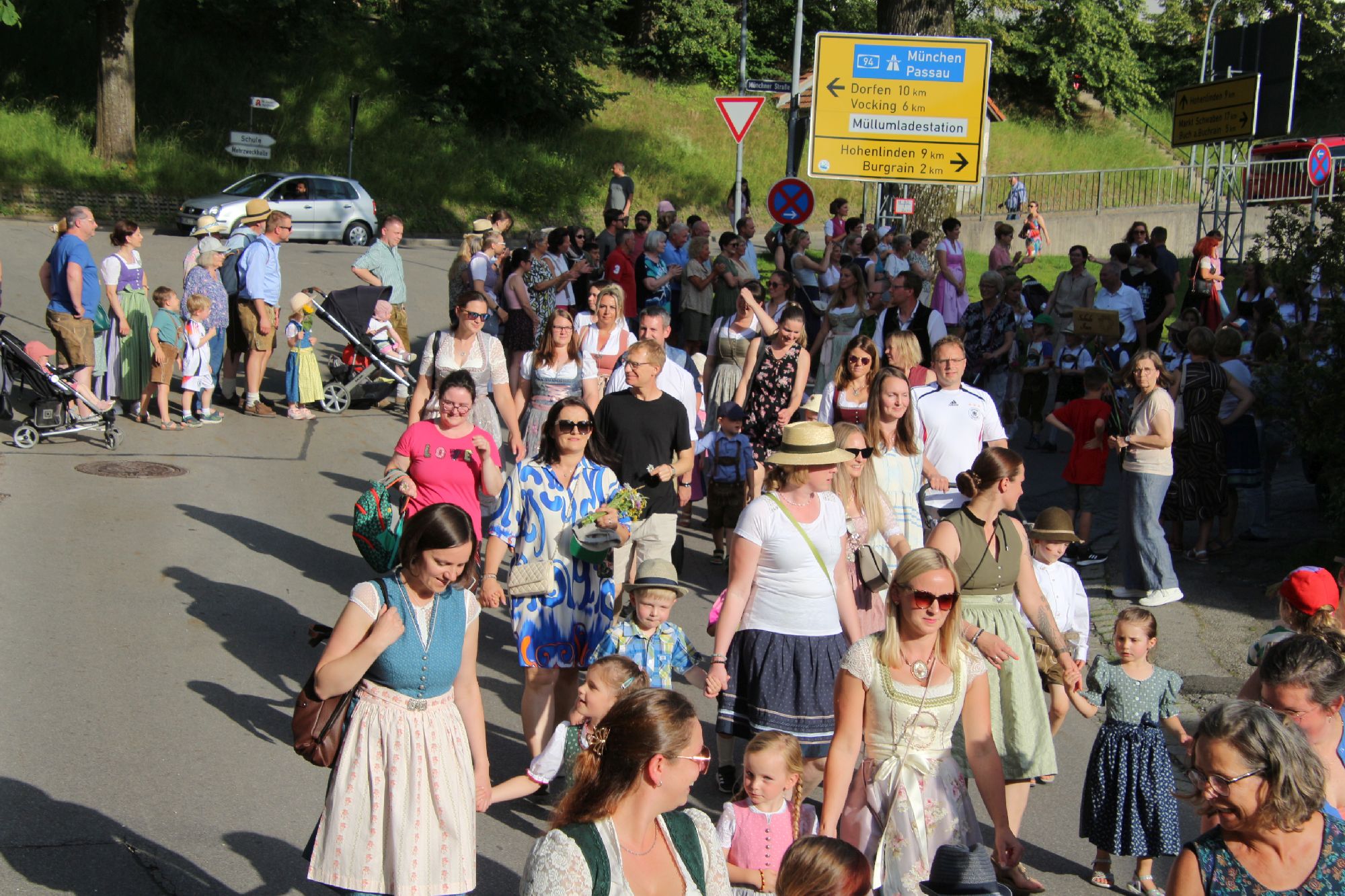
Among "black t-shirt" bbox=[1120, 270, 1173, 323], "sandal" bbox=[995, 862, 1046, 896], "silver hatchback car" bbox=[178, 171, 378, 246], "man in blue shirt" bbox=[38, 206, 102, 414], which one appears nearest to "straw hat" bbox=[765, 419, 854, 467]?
"sandal" bbox=[995, 862, 1046, 896]

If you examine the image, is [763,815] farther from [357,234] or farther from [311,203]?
[357,234]

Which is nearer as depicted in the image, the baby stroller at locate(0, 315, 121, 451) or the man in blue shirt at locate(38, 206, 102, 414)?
the baby stroller at locate(0, 315, 121, 451)

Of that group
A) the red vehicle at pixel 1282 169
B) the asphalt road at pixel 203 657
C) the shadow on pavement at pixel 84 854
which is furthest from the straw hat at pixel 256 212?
the red vehicle at pixel 1282 169

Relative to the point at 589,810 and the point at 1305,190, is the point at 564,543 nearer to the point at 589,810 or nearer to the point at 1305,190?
the point at 589,810

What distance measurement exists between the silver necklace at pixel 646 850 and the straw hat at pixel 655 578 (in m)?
2.61

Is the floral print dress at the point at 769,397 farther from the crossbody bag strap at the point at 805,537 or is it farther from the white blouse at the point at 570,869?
the white blouse at the point at 570,869

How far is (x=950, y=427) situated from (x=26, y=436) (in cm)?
860

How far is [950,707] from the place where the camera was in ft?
14.6

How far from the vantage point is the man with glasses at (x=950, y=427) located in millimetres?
7879

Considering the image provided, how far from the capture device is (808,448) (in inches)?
229

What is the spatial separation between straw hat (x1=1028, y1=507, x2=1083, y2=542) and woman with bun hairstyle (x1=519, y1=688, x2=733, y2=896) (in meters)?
3.78

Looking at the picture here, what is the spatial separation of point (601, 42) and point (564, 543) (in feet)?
107

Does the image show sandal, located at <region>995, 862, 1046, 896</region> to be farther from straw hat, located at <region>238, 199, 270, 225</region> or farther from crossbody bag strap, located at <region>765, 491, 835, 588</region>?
straw hat, located at <region>238, 199, 270, 225</region>

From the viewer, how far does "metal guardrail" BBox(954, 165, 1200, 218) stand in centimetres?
3222
